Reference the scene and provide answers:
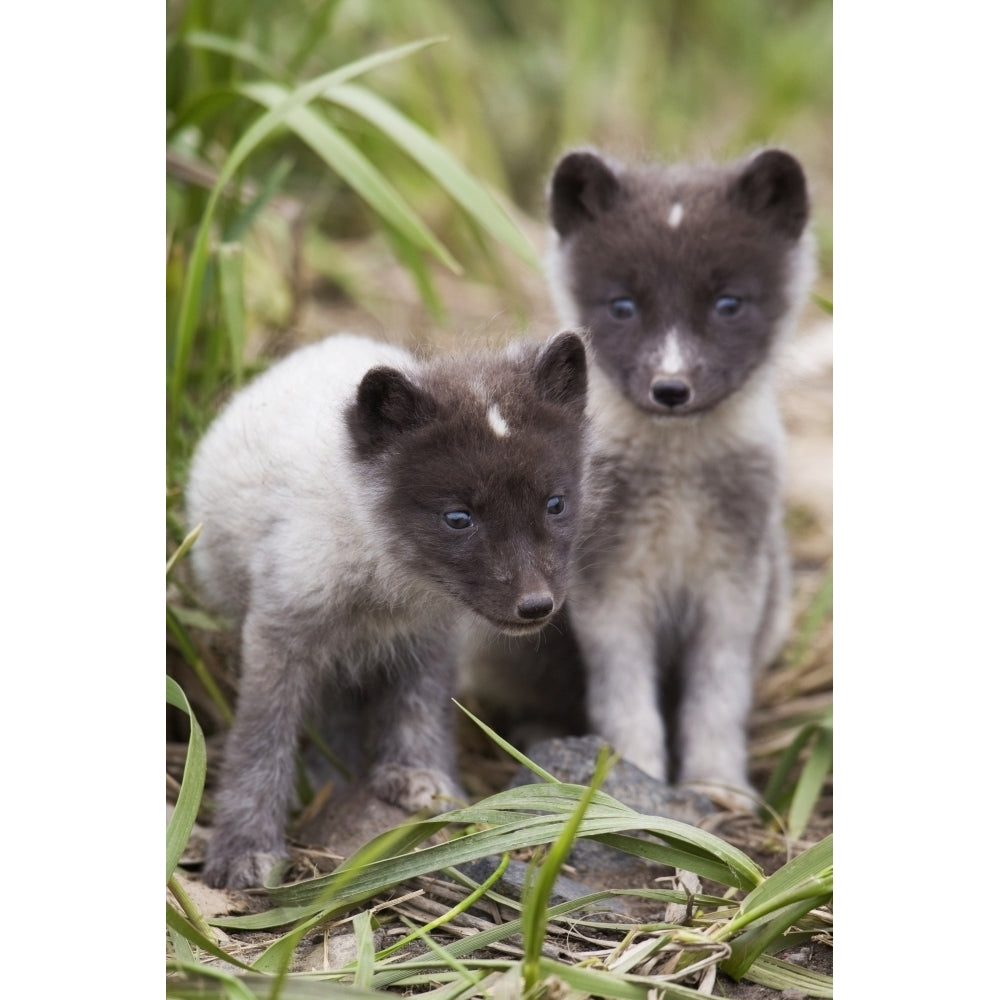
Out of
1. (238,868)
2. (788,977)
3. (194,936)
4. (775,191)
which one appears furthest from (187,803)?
(775,191)

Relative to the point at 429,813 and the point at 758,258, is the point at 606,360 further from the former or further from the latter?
the point at 429,813

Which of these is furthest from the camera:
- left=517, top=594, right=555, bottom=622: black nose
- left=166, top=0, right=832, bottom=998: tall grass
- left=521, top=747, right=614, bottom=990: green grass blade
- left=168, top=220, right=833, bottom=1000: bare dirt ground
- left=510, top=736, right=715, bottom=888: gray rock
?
left=168, top=220, right=833, bottom=1000: bare dirt ground

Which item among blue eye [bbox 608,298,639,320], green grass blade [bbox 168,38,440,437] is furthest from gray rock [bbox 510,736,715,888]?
green grass blade [bbox 168,38,440,437]

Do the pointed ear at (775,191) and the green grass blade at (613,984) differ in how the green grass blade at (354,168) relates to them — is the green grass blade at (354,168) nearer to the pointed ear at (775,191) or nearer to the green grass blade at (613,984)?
the pointed ear at (775,191)

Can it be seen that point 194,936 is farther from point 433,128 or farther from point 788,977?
point 433,128

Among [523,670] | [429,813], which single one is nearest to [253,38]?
[523,670]

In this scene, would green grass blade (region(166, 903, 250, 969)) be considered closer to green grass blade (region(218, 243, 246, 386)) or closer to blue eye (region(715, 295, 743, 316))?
green grass blade (region(218, 243, 246, 386))
